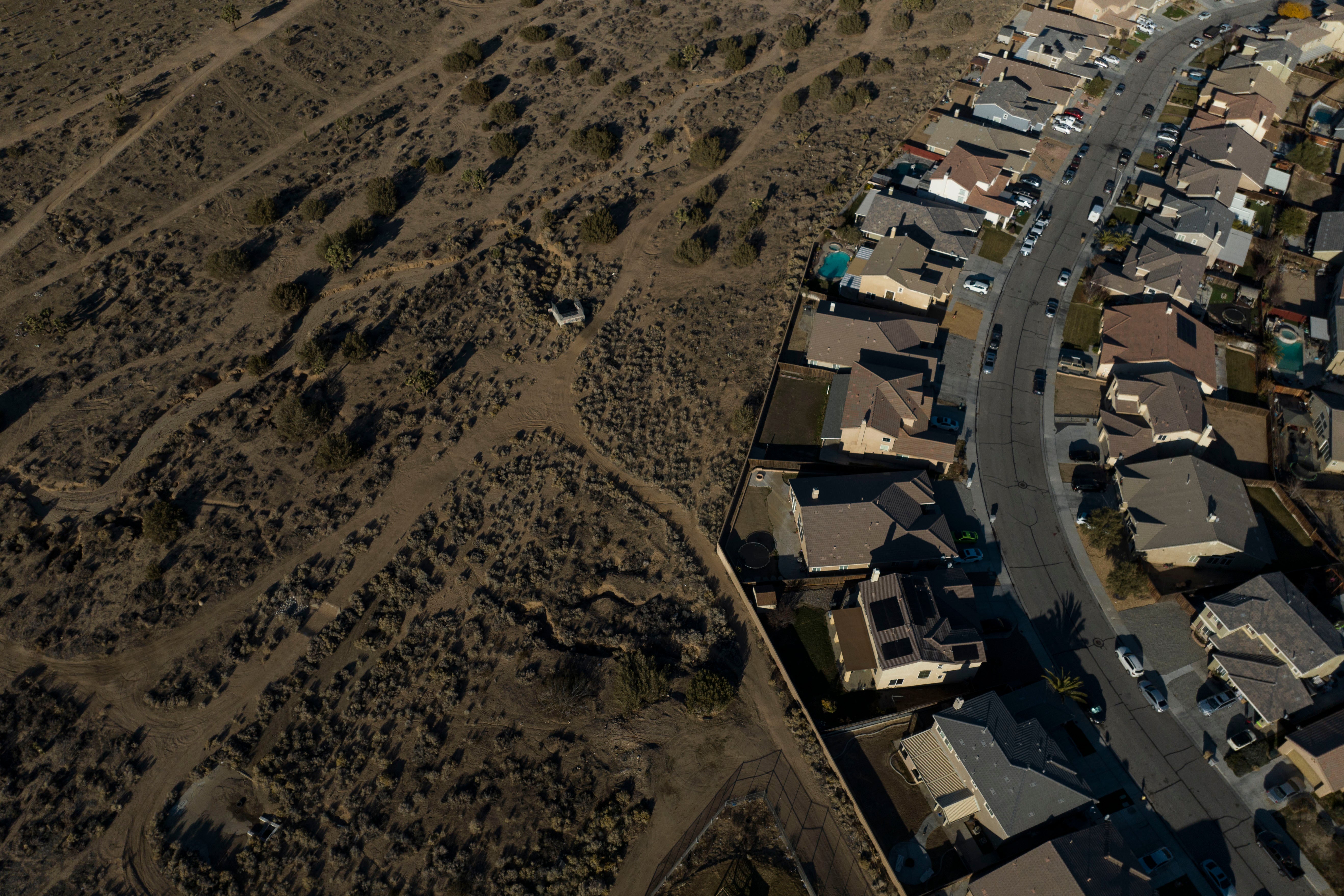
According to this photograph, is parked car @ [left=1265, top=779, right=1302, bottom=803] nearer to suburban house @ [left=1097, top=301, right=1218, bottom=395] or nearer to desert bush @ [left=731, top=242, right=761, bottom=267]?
suburban house @ [left=1097, top=301, right=1218, bottom=395]

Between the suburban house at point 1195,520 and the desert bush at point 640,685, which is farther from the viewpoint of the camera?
the suburban house at point 1195,520

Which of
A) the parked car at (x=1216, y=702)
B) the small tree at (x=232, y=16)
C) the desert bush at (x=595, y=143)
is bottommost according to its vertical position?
the parked car at (x=1216, y=702)

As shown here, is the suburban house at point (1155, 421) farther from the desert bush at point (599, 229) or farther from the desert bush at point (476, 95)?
the desert bush at point (476, 95)

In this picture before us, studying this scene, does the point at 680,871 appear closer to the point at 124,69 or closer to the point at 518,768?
the point at 518,768

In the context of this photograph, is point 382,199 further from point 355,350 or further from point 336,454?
point 336,454

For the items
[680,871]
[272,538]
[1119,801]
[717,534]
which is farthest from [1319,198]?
[272,538]

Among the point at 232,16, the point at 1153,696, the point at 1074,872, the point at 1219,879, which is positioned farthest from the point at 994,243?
the point at 232,16

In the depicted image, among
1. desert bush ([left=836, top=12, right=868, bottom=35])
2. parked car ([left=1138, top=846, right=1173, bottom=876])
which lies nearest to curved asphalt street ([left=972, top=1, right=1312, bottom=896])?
parked car ([left=1138, top=846, right=1173, bottom=876])

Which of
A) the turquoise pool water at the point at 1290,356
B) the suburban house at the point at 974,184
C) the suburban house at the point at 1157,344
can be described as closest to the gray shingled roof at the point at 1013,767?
the suburban house at the point at 1157,344
